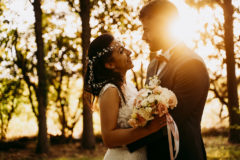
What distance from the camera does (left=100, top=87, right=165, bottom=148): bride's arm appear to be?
2.65m

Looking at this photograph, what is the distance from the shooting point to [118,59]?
11.0 ft

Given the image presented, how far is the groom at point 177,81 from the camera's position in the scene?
2635 millimetres

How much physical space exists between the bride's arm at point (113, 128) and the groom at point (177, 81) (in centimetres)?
20

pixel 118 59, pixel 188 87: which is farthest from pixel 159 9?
pixel 188 87

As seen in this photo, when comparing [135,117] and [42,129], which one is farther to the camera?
[42,129]

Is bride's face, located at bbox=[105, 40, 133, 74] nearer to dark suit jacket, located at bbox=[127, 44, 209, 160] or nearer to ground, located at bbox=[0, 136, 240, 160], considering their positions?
dark suit jacket, located at bbox=[127, 44, 209, 160]

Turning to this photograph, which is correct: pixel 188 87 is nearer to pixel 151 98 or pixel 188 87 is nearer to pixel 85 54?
pixel 151 98

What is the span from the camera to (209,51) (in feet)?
47.2

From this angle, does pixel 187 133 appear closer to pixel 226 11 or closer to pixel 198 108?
pixel 198 108

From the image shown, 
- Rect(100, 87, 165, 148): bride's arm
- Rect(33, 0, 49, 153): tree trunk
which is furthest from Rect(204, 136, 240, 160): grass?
Rect(100, 87, 165, 148): bride's arm

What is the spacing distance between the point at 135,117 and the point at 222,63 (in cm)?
1285

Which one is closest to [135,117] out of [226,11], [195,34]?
[226,11]

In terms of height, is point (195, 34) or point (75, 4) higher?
point (75, 4)

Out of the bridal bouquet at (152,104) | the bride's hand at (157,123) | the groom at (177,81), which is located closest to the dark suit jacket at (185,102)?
the groom at (177,81)
